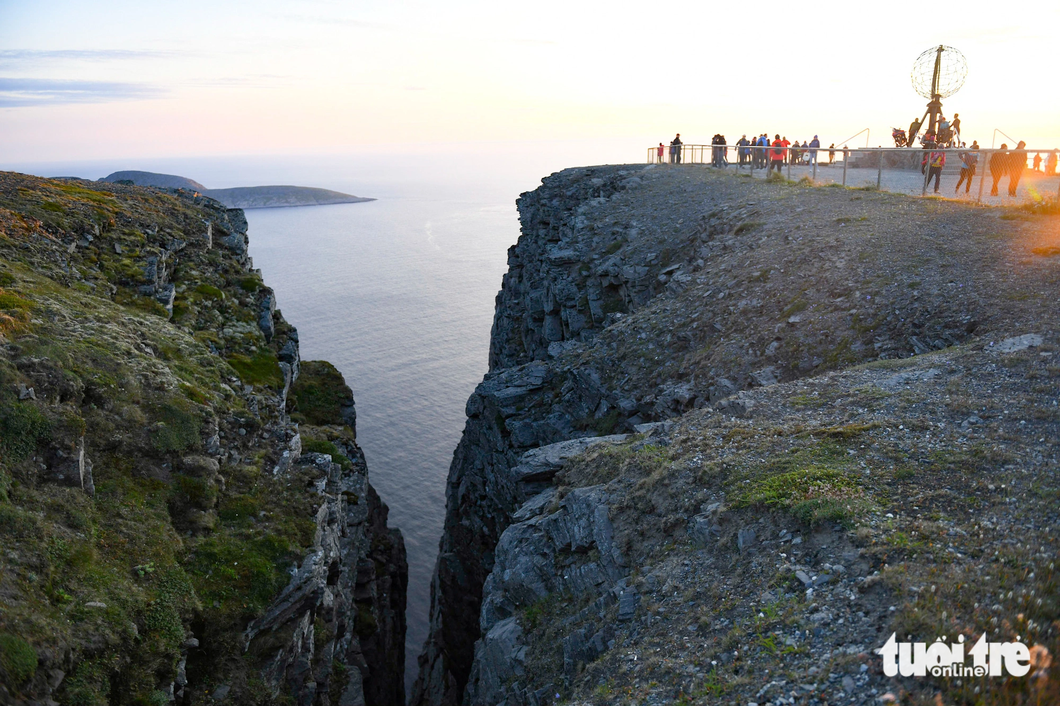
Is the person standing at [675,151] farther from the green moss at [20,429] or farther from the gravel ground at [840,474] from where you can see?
the green moss at [20,429]

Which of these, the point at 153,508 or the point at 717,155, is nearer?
the point at 153,508

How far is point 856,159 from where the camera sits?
37438mm

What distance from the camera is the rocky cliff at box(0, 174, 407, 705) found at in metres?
13.0

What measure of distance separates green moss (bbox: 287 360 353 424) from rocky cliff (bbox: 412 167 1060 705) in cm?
1160

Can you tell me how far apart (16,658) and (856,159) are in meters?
41.4

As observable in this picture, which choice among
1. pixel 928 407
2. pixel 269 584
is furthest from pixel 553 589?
pixel 928 407

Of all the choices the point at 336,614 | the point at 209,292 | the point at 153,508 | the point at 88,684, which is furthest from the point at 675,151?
the point at 88,684

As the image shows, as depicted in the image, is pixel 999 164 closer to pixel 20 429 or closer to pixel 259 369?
pixel 259 369

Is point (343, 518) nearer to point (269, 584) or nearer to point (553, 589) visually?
point (269, 584)

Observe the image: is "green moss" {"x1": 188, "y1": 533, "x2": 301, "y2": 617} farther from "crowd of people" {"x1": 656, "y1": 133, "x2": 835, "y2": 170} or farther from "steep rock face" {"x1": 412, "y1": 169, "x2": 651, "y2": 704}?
"crowd of people" {"x1": 656, "y1": 133, "x2": 835, "y2": 170}

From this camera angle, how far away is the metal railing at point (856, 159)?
93.4ft

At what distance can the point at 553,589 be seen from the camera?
14.8 m

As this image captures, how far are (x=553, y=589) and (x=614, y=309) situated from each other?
72.3 ft

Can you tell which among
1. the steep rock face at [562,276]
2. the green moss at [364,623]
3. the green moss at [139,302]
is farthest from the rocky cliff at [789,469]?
the green moss at [139,302]
